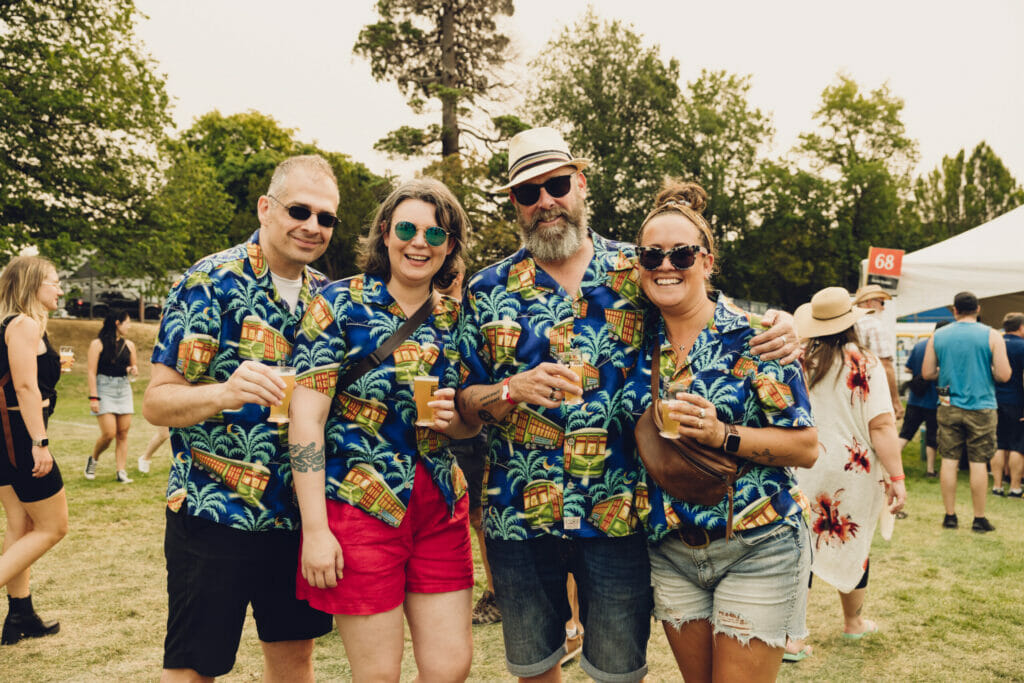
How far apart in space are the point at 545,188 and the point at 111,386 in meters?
8.16

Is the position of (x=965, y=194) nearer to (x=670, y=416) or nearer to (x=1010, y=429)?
(x=1010, y=429)

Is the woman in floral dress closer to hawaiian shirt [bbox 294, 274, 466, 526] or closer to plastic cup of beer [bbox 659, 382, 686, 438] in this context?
plastic cup of beer [bbox 659, 382, 686, 438]

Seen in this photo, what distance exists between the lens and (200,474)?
99.4 inches

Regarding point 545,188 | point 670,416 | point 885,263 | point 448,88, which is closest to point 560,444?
point 670,416

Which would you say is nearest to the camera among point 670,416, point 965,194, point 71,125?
point 670,416

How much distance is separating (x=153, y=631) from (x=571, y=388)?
12.7 feet

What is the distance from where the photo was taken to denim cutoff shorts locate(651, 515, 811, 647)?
230 centimetres

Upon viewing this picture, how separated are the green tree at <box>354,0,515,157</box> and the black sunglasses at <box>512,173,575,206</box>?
2055 cm

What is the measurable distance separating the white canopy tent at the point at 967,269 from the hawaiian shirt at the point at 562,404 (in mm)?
8596

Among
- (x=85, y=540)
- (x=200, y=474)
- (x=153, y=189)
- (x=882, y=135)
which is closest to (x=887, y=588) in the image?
(x=200, y=474)

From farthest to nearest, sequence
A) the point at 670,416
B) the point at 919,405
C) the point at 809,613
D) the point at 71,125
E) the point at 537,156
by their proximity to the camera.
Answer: the point at 71,125 → the point at 919,405 → the point at 809,613 → the point at 537,156 → the point at 670,416

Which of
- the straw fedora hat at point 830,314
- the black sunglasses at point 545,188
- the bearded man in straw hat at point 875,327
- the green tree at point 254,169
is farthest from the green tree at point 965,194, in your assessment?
the black sunglasses at point 545,188

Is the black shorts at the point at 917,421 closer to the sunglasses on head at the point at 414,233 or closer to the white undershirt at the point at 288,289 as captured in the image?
the sunglasses on head at the point at 414,233

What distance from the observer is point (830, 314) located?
4.39 m
